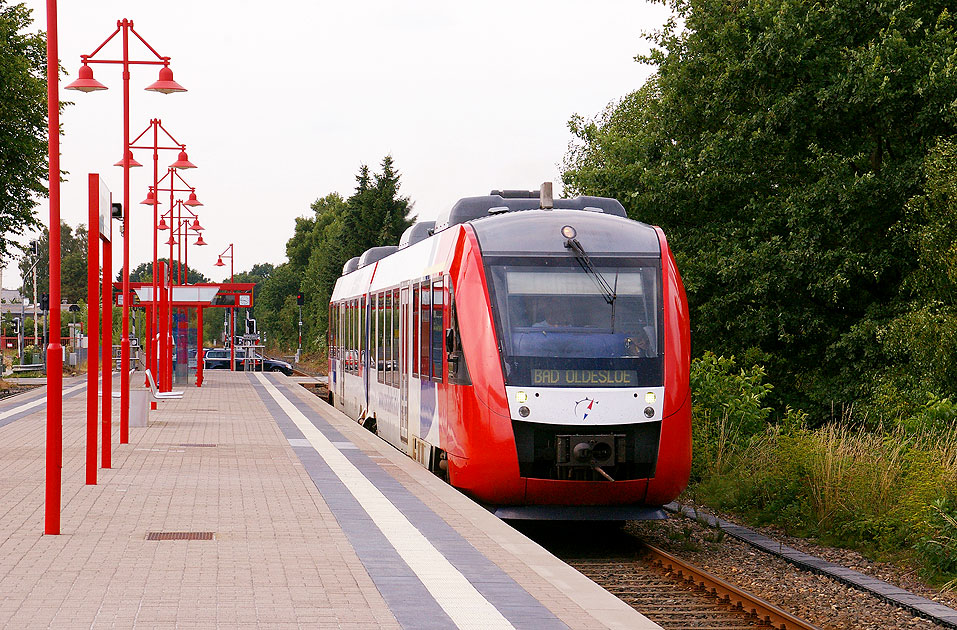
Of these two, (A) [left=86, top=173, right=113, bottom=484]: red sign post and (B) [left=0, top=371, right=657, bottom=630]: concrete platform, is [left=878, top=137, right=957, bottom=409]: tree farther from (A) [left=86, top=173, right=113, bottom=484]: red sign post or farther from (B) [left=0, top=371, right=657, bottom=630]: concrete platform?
(A) [left=86, top=173, right=113, bottom=484]: red sign post

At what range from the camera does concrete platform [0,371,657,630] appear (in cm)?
656

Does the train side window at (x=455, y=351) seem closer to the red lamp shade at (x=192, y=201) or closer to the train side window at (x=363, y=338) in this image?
the train side window at (x=363, y=338)

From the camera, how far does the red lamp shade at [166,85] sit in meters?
22.7

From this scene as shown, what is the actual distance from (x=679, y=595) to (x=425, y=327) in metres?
5.50

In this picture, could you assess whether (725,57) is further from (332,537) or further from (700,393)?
(332,537)

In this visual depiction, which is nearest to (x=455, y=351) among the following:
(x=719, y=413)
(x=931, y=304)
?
(x=719, y=413)

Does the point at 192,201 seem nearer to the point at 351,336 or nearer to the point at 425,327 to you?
the point at 351,336

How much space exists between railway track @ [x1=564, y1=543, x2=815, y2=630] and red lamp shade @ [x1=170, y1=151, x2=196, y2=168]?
71.6 ft

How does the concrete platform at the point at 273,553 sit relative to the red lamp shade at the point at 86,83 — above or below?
below

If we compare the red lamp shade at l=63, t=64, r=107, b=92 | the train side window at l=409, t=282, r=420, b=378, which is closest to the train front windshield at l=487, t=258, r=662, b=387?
the train side window at l=409, t=282, r=420, b=378

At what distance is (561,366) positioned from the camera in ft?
38.1

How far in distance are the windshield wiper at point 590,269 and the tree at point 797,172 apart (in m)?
16.2

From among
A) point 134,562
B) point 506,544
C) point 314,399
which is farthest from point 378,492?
point 314,399

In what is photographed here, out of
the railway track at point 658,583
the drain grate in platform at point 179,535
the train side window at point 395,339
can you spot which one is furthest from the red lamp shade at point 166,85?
the drain grate in platform at point 179,535
